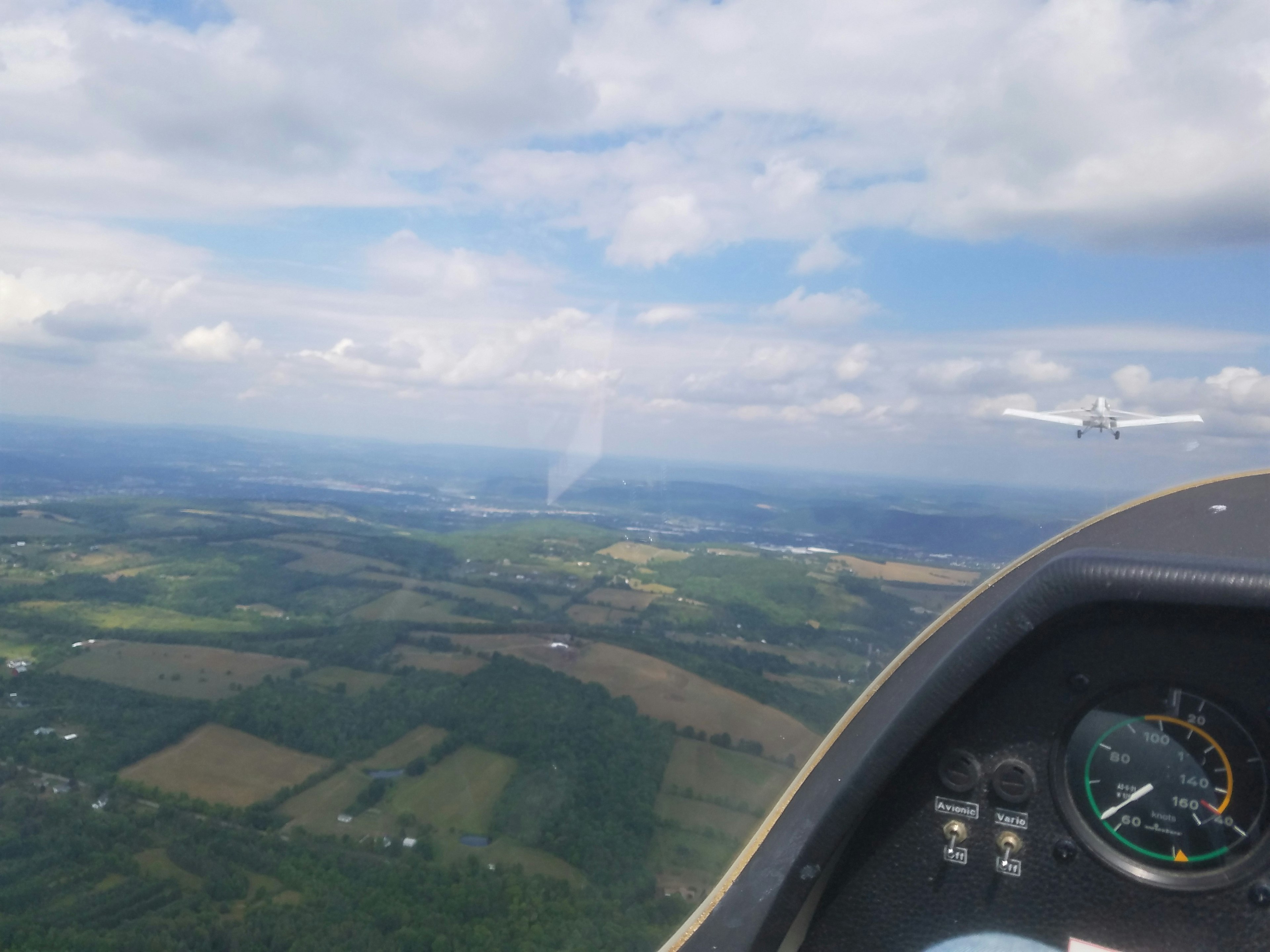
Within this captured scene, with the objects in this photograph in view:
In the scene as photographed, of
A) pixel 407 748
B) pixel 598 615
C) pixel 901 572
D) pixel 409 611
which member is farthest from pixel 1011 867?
pixel 409 611

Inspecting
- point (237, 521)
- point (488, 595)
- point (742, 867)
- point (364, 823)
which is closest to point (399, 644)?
point (488, 595)

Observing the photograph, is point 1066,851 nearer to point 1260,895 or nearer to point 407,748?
point 1260,895

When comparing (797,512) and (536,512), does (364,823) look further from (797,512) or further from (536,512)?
(536,512)

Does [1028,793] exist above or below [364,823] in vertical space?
above

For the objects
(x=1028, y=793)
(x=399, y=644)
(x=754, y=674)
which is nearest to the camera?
(x=1028, y=793)

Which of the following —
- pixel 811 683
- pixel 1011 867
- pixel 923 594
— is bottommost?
pixel 811 683

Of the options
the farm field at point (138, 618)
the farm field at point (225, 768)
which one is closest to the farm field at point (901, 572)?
the farm field at point (225, 768)
